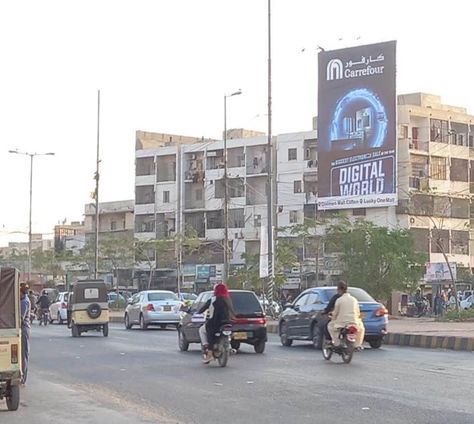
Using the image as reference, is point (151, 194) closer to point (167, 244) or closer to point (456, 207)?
point (167, 244)

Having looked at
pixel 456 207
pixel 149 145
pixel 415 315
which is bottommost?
pixel 415 315

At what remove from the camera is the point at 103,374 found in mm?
18891

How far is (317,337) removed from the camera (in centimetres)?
2495

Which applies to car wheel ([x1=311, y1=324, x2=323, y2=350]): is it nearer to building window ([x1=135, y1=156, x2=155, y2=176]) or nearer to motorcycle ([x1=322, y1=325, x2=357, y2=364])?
motorcycle ([x1=322, y1=325, x2=357, y2=364])

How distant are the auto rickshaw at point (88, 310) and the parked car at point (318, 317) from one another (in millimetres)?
10385

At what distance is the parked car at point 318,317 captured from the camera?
24828 mm

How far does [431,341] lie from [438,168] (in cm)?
4980

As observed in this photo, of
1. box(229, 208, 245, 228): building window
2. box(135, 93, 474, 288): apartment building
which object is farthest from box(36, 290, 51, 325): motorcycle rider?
box(229, 208, 245, 228): building window

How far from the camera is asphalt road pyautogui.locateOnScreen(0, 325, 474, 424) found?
12.5 metres

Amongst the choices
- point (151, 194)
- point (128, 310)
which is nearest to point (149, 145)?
point (151, 194)

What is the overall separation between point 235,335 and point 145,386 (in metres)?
7.30

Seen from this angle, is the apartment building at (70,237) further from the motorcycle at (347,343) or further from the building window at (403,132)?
the motorcycle at (347,343)

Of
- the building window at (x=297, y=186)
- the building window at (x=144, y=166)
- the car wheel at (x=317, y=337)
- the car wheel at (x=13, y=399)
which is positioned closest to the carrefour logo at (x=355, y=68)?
the building window at (x=297, y=186)

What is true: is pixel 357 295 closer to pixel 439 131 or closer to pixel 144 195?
pixel 439 131
